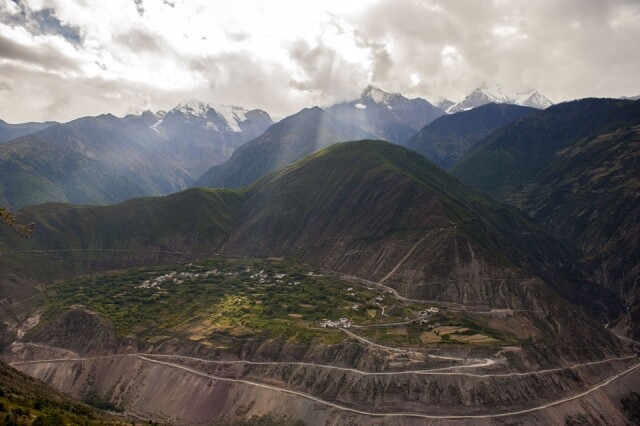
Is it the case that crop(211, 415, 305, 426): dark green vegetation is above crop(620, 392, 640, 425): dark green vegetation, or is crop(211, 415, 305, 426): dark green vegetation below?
below

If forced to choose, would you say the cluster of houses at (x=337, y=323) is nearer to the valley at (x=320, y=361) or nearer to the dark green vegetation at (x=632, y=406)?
the valley at (x=320, y=361)

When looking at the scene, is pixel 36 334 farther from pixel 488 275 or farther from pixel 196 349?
pixel 488 275

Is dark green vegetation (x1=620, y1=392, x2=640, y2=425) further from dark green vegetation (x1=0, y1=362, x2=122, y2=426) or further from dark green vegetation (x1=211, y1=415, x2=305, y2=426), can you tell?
dark green vegetation (x1=0, y1=362, x2=122, y2=426)

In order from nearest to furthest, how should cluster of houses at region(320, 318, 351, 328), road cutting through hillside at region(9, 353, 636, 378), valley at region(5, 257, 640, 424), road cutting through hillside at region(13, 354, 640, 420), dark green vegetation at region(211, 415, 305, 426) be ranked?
road cutting through hillside at region(13, 354, 640, 420) → dark green vegetation at region(211, 415, 305, 426) → valley at region(5, 257, 640, 424) → road cutting through hillside at region(9, 353, 636, 378) → cluster of houses at region(320, 318, 351, 328)

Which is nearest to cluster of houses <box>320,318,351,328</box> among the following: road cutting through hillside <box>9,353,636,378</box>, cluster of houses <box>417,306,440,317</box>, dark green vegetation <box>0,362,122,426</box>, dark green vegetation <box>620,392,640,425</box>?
road cutting through hillside <box>9,353,636,378</box>

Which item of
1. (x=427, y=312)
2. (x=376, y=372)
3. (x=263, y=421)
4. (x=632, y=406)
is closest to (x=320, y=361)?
(x=376, y=372)

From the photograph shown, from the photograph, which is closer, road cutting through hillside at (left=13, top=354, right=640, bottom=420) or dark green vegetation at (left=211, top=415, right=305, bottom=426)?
road cutting through hillside at (left=13, top=354, right=640, bottom=420)

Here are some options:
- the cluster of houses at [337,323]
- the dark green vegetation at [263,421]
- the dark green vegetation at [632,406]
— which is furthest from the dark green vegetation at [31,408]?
the dark green vegetation at [632,406]

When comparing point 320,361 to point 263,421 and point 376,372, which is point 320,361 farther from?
point 263,421
